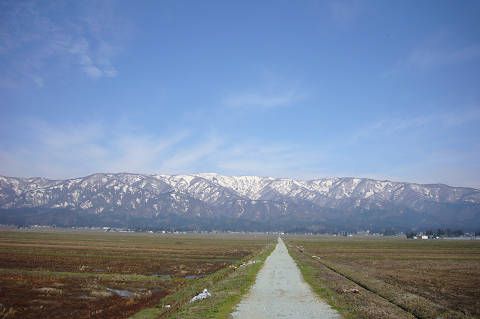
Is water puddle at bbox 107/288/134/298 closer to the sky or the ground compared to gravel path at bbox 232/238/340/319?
closer to the ground

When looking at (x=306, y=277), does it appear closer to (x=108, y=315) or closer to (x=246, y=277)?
(x=246, y=277)

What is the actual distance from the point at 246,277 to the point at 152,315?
45.7 ft

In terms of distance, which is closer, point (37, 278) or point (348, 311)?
point (348, 311)

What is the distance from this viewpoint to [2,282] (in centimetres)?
3291

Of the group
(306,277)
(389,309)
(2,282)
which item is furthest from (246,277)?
(2,282)

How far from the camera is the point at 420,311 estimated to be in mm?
20812

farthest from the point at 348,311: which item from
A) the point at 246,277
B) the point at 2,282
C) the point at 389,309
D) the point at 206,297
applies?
the point at 2,282

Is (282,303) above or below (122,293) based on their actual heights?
above

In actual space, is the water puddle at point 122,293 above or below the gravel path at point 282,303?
below

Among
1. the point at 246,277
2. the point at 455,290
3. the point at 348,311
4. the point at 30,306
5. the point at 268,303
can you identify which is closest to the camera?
the point at 348,311

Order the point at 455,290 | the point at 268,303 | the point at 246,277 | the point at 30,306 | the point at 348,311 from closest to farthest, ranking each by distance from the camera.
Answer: the point at 348,311
the point at 268,303
the point at 30,306
the point at 455,290
the point at 246,277

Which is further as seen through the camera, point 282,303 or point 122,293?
Result: point 122,293

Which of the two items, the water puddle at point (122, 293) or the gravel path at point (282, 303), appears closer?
the gravel path at point (282, 303)

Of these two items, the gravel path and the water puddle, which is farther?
the water puddle
